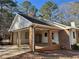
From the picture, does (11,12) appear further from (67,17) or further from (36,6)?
(67,17)

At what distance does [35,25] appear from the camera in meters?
16.1

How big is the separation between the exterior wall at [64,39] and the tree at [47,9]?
2446 centimetres

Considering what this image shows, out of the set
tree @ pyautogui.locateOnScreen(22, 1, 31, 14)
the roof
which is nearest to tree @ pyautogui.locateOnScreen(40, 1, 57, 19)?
tree @ pyautogui.locateOnScreen(22, 1, 31, 14)

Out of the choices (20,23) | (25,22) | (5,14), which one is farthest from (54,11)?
(25,22)

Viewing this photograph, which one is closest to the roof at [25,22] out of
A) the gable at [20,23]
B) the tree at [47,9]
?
the gable at [20,23]

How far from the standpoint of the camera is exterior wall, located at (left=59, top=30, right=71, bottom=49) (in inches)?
807

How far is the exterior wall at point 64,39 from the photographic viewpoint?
20500 mm

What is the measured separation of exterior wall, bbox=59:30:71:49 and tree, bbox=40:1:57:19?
2446 centimetres

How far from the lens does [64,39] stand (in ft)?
68.5

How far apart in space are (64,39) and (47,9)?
26414mm

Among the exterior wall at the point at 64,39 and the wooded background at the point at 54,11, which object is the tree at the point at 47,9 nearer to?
the wooded background at the point at 54,11

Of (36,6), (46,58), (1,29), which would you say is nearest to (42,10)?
(36,6)

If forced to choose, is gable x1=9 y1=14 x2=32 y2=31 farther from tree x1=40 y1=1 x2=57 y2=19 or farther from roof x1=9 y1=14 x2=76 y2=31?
tree x1=40 y1=1 x2=57 y2=19

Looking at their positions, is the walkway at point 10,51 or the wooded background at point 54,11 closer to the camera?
the walkway at point 10,51
